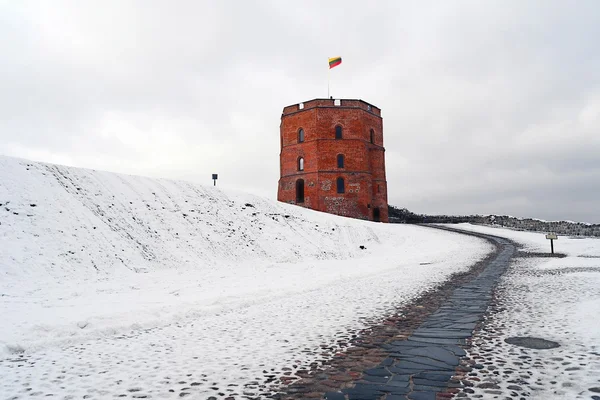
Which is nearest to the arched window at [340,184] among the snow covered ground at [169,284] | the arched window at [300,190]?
the arched window at [300,190]

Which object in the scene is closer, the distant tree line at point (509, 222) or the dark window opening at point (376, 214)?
the distant tree line at point (509, 222)

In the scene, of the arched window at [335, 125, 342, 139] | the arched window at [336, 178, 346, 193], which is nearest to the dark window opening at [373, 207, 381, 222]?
the arched window at [336, 178, 346, 193]

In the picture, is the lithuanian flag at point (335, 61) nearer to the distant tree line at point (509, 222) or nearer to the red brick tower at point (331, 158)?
the red brick tower at point (331, 158)

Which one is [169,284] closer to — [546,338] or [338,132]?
[546,338]

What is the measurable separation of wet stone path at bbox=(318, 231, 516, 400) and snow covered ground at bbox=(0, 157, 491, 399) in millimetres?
830

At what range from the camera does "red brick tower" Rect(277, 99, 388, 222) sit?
3641cm

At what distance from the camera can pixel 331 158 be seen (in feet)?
120

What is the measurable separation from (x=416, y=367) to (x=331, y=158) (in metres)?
32.9

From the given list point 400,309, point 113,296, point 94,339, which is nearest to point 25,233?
point 113,296

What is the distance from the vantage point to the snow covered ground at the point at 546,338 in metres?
3.61

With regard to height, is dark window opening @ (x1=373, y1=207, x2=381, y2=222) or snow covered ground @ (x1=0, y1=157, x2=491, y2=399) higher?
dark window opening @ (x1=373, y1=207, x2=381, y2=222)

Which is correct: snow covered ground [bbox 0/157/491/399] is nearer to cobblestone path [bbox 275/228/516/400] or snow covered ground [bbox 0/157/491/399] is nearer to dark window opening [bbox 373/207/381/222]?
cobblestone path [bbox 275/228/516/400]

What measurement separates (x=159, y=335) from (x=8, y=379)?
2057 mm

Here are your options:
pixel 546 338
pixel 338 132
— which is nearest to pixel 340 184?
pixel 338 132
